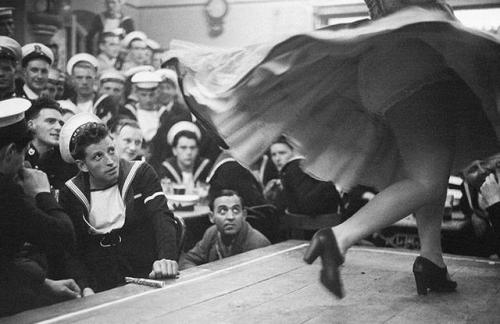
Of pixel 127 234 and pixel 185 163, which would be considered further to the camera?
pixel 185 163

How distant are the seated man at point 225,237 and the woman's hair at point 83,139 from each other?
100cm

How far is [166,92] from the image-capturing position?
534cm

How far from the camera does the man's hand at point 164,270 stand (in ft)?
7.61

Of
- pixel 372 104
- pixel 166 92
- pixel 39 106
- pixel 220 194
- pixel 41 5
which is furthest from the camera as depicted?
pixel 41 5

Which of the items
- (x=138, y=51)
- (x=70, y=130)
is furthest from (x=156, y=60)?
(x=70, y=130)

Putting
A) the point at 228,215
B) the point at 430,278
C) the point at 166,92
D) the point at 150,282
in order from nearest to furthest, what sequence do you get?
the point at 430,278 < the point at 150,282 < the point at 228,215 < the point at 166,92

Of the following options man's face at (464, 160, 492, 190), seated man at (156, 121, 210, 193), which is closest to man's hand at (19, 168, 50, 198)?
seated man at (156, 121, 210, 193)

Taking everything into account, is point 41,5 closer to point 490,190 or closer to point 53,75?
point 53,75

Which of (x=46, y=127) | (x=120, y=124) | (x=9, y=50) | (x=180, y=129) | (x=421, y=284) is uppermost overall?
(x=9, y=50)

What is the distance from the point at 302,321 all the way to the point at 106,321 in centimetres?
55

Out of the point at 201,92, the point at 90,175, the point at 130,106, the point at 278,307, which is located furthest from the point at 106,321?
the point at 130,106

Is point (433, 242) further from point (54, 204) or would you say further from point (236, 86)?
point (54, 204)

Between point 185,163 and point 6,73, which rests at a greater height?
point 6,73

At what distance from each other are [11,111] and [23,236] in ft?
Answer: 1.41
